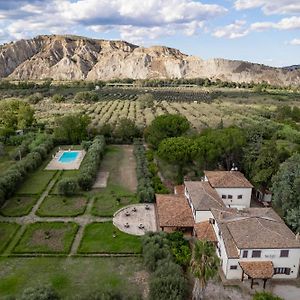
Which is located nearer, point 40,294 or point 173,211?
point 40,294

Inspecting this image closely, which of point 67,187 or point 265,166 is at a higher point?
point 265,166

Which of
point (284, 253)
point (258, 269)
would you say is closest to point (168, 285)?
point (258, 269)

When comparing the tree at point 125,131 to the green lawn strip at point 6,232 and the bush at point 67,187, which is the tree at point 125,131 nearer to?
the bush at point 67,187

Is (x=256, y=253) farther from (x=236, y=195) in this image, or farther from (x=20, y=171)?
(x=20, y=171)

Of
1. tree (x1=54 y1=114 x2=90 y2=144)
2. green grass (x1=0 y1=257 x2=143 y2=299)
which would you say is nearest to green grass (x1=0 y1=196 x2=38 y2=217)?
green grass (x1=0 y1=257 x2=143 y2=299)

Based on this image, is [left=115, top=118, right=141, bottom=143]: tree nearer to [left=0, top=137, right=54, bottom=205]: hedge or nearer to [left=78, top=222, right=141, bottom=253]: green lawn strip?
[left=0, top=137, right=54, bottom=205]: hedge

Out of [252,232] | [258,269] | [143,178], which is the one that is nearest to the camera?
[258,269]

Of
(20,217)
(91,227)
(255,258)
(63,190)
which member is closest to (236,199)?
(255,258)
